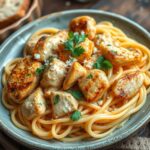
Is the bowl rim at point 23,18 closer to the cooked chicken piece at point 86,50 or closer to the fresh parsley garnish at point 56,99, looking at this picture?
the cooked chicken piece at point 86,50

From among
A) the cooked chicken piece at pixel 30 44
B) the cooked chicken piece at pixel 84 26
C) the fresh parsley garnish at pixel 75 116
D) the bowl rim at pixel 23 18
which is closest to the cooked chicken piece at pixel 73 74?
the fresh parsley garnish at pixel 75 116

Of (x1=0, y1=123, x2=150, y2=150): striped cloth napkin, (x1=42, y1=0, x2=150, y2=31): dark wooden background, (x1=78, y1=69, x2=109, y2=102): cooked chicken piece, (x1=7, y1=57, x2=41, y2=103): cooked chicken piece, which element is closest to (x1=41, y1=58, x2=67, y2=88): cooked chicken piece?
(x1=7, y1=57, x2=41, y2=103): cooked chicken piece

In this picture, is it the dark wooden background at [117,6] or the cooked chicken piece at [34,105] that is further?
the dark wooden background at [117,6]

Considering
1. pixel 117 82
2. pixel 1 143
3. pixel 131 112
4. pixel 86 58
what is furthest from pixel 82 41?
pixel 1 143

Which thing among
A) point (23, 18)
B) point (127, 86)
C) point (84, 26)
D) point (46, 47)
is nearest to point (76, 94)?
point (127, 86)

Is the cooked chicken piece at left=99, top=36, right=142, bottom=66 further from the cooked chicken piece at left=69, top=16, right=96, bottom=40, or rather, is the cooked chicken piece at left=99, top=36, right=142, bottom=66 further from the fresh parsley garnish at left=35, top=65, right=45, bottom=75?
the fresh parsley garnish at left=35, top=65, right=45, bottom=75

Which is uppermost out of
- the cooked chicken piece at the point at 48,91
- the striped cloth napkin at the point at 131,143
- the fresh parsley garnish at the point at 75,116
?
the cooked chicken piece at the point at 48,91

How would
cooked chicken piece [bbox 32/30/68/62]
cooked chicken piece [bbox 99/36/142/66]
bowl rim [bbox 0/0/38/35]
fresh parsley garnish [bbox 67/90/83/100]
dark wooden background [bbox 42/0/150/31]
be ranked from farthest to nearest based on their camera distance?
dark wooden background [bbox 42/0/150/31], bowl rim [bbox 0/0/38/35], cooked chicken piece [bbox 32/30/68/62], cooked chicken piece [bbox 99/36/142/66], fresh parsley garnish [bbox 67/90/83/100]
